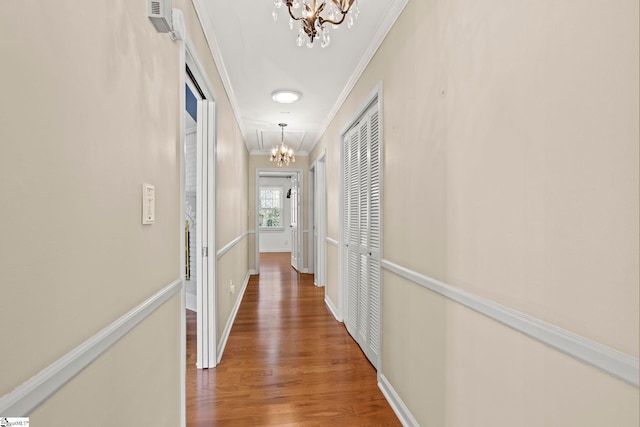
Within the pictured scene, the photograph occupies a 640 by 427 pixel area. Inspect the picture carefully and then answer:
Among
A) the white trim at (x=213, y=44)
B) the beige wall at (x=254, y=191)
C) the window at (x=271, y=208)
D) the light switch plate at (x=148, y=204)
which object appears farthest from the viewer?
the window at (x=271, y=208)

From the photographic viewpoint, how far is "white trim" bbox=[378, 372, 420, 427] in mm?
1803

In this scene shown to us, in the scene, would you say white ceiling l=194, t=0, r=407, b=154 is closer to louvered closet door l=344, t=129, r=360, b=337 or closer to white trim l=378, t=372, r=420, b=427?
louvered closet door l=344, t=129, r=360, b=337

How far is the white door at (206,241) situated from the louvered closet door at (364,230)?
1.22 metres

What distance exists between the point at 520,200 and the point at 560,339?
41 centimetres

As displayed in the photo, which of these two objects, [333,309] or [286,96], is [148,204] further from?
[333,309]

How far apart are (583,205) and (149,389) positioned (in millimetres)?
1525

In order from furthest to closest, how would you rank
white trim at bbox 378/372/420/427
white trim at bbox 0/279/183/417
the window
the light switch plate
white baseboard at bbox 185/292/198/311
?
the window
white baseboard at bbox 185/292/198/311
white trim at bbox 378/372/420/427
the light switch plate
white trim at bbox 0/279/183/417

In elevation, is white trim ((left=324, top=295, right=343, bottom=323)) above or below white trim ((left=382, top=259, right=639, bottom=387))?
below

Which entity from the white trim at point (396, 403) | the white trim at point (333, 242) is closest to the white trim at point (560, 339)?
the white trim at point (396, 403)

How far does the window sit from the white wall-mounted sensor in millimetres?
9128

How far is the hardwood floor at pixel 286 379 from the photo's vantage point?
194 centimetres

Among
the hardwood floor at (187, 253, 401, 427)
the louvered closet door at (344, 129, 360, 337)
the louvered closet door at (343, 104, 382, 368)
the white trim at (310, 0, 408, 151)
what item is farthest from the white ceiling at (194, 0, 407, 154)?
the hardwood floor at (187, 253, 401, 427)

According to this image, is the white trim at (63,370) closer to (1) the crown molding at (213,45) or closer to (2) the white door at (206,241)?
(2) the white door at (206,241)

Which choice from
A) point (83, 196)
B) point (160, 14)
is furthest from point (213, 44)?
point (83, 196)
